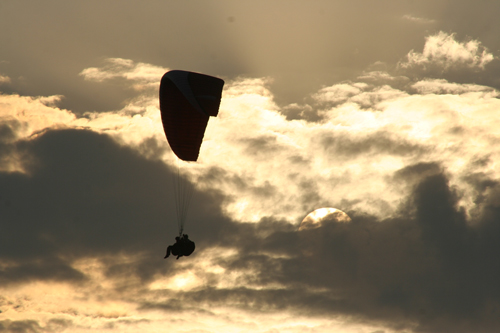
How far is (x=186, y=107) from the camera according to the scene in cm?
5591

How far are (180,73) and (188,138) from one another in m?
5.93

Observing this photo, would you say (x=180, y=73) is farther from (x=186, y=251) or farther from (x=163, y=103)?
(x=186, y=251)

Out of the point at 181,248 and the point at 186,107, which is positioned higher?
the point at 186,107

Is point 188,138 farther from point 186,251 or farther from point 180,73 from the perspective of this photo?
point 186,251

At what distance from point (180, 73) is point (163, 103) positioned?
3.11 m

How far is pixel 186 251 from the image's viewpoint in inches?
2147

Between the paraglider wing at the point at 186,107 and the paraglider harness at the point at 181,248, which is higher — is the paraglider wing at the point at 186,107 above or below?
above

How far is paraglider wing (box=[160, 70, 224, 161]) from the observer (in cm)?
5544

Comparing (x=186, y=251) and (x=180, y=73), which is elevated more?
(x=180, y=73)

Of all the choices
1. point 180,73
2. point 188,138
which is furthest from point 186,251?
point 180,73

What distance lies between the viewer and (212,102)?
55500mm

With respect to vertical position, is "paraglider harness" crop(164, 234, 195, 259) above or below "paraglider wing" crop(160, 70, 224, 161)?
below

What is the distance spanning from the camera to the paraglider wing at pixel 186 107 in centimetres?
5544

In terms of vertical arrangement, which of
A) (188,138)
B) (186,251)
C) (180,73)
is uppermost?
(180,73)
